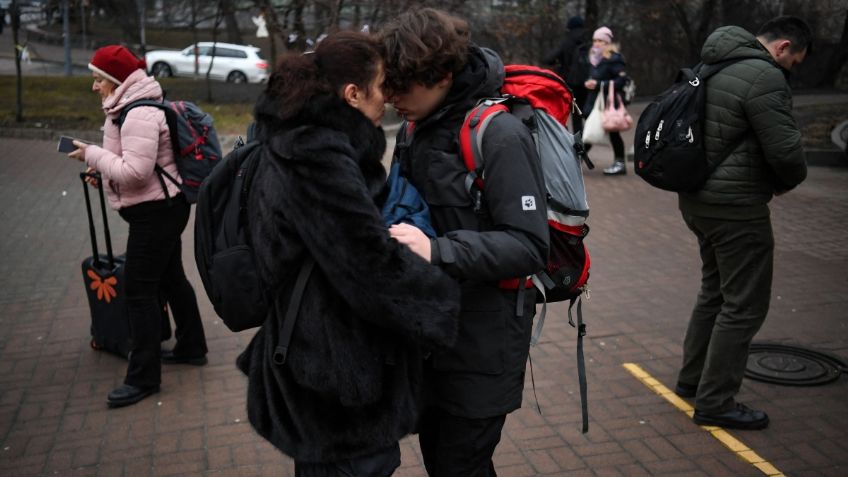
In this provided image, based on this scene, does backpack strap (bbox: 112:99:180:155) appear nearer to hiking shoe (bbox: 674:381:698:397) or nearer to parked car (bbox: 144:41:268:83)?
hiking shoe (bbox: 674:381:698:397)

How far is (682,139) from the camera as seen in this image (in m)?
3.96

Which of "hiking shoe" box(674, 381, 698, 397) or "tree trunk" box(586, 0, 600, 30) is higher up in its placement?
"tree trunk" box(586, 0, 600, 30)

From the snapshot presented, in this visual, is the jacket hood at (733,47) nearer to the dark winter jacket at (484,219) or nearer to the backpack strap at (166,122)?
the dark winter jacket at (484,219)

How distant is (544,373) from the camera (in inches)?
194

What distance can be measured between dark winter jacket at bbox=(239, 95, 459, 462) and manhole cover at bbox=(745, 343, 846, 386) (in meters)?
3.14

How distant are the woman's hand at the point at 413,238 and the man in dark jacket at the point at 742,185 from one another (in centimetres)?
218

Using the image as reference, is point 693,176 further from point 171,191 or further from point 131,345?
point 131,345

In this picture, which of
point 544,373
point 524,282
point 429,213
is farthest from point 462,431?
point 544,373

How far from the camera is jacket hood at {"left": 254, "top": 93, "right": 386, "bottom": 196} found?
2119 millimetres

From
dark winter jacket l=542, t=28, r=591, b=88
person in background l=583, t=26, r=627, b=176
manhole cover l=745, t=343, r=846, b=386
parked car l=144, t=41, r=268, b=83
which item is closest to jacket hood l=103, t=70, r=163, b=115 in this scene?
manhole cover l=745, t=343, r=846, b=386

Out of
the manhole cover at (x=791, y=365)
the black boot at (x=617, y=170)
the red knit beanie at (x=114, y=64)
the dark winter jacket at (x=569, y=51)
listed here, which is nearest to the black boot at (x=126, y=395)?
the red knit beanie at (x=114, y=64)

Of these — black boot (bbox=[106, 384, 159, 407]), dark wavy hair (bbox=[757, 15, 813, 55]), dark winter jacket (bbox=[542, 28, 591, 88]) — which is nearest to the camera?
dark wavy hair (bbox=[757, 15, 813, 55])

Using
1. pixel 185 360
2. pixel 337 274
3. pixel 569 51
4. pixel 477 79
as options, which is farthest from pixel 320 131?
pixel 569 51

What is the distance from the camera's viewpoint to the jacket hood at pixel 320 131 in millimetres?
2119
